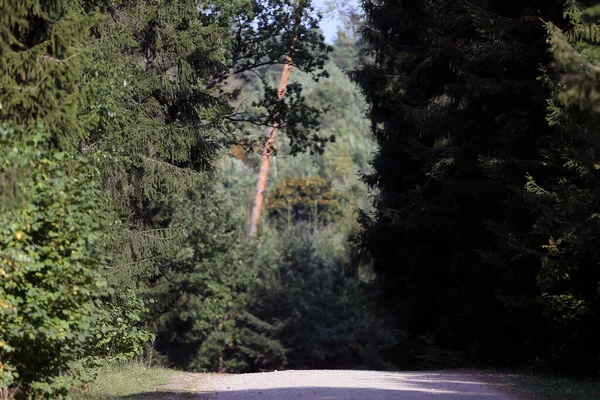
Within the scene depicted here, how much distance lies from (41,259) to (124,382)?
19.2ft

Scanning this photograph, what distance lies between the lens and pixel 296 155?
23.9 meters

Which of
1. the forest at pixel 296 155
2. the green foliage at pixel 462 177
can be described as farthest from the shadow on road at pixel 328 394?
the green foliage at pixel 462 177

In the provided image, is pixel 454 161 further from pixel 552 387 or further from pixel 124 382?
pixel 124 382

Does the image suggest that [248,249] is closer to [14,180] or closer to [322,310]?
[322,310]

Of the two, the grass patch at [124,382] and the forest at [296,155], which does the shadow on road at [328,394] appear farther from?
the forest at [296,155]

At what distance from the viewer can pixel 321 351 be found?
45000 millimetres

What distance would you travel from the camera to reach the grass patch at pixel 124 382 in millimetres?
12414

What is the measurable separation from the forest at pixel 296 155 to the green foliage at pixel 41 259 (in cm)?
3

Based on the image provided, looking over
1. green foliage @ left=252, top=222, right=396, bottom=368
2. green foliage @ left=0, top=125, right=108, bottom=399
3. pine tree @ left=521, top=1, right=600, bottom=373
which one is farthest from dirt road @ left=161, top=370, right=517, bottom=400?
green foliage @ left=252, top=222, right=396, bottom=368

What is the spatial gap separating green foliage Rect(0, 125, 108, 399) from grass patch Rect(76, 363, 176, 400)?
263 centimetres

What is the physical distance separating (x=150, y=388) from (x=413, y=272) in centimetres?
1285

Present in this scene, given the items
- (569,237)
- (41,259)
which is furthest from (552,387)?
(41,259)

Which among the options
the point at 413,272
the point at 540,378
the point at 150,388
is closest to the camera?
the point at 150,388

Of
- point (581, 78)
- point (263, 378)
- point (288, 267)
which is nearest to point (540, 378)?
point (263, 378)
